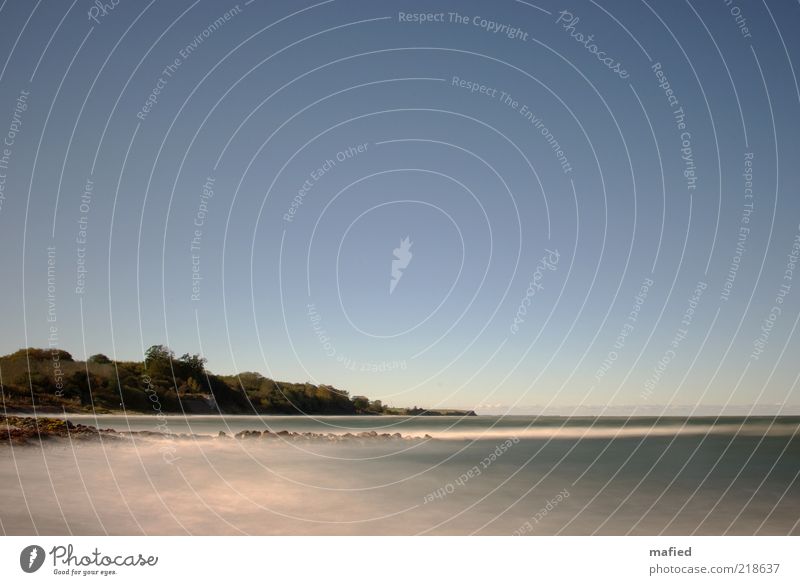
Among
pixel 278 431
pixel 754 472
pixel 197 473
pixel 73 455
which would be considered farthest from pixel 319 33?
pixel 754 472

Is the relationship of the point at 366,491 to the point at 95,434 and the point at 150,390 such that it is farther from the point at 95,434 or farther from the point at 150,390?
the point at 150,390

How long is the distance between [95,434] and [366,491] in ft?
24.1

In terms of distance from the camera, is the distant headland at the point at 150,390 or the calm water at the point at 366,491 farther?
the distant headland at the point at 150,390

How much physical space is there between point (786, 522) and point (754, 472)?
7632mm

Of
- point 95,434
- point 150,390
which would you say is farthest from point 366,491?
point 150,390

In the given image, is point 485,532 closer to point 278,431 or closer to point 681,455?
point 278,431

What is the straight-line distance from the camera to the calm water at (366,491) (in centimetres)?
1003

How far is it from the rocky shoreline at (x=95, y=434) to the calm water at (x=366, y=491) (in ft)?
1.72

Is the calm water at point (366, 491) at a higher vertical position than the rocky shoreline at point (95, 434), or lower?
lower

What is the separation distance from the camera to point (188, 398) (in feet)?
91.9

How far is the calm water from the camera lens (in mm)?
10031

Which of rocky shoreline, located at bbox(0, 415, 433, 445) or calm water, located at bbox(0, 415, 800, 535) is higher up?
rocky shoreline, located at bbox(0, 415, 433, 445)

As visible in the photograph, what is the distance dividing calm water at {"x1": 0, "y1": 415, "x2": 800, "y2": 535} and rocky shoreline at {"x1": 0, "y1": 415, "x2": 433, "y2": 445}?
523 millimetres

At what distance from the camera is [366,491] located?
12375 mm
